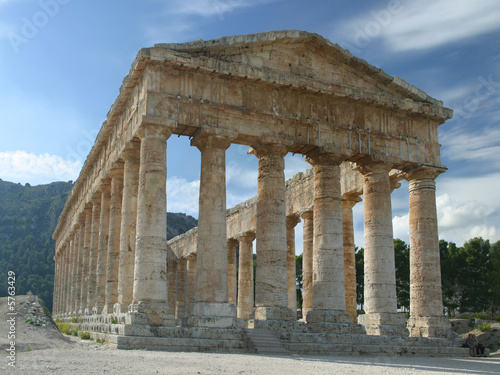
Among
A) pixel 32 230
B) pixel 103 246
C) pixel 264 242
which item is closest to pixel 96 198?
pixel 103 246

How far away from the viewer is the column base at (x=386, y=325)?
22922mm

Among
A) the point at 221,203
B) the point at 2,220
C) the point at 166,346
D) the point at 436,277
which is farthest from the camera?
the point at 2,220

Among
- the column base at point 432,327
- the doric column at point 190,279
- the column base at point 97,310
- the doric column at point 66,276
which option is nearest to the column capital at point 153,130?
the column base at point 97,310

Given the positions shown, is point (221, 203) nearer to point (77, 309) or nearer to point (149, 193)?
point (149, 193)

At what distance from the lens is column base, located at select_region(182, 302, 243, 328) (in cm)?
1938

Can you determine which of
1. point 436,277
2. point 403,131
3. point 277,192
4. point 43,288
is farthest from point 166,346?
point 43,288

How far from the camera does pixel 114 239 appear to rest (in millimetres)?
26547

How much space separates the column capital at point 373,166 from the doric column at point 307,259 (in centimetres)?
542

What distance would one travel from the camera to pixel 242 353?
18.5 m

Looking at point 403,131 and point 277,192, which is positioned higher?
point 403,131

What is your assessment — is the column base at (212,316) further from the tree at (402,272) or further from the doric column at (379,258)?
the tree at (402,272)

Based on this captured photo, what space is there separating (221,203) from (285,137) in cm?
419

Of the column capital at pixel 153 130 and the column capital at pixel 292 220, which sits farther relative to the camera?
the column capital at pixel 292 220

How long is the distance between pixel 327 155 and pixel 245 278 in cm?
1352
